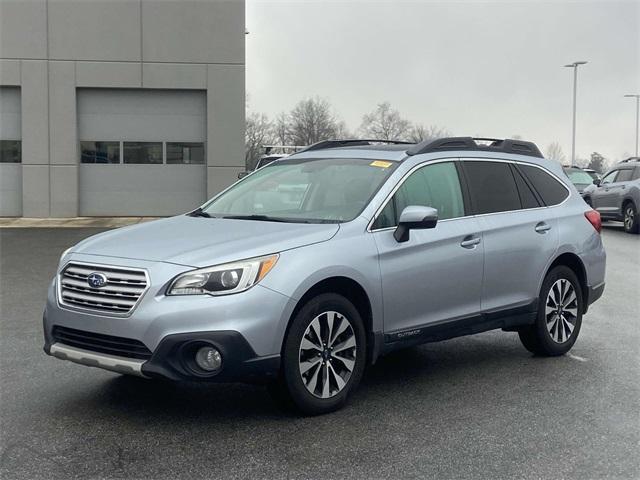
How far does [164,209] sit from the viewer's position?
23125mm

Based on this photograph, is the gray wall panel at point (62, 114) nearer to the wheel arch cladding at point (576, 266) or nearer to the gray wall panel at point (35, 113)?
the gray wall panel at point (35, 113)

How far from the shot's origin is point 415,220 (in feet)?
16.0

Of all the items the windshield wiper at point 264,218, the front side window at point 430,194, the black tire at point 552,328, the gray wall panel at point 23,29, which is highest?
the gray wall panel at point 23,29

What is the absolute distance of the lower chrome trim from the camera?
4.12 meters

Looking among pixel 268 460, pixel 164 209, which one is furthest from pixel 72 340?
pixel 164 209

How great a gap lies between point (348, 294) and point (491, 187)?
1.93 metres

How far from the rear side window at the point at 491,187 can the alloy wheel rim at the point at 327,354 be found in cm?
175

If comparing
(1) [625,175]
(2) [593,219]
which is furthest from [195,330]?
(1) [625,175]

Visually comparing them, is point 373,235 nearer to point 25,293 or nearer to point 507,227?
point 507,227

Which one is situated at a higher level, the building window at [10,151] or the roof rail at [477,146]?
the building window at [10,151]

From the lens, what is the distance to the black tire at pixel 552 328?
617 centimetres

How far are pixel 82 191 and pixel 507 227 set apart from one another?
1908 cm

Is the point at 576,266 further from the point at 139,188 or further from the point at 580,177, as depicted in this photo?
the point at 580,177

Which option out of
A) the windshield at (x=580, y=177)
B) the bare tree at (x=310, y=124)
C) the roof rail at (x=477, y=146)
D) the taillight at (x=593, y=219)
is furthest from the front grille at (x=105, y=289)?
the bare tree at (x=310, y=124)
